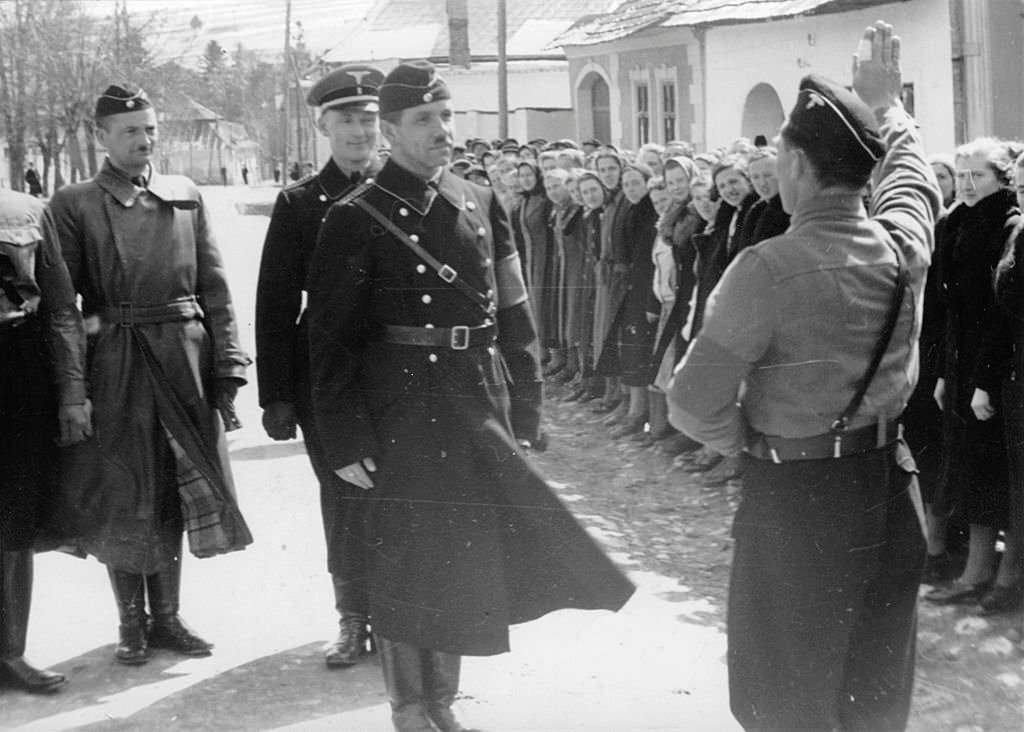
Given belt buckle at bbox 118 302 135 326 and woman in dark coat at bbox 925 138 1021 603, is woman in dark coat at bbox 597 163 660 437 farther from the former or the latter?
belt buckle at bbox 118 302 135 326

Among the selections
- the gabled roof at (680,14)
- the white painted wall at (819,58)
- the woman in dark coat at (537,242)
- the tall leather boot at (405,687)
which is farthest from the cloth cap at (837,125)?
the woman in dark coat at (537,242)

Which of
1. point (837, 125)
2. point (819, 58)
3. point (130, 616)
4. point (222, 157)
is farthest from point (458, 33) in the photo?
point (222, 157)

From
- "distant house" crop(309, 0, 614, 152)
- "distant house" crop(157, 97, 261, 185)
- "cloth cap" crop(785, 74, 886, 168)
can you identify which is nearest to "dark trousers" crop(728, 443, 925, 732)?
"cloth cap" crop(785, 74, 886, 168)

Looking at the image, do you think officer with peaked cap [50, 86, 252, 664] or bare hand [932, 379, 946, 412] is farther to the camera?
bare hand [932, 379, 946, 412]

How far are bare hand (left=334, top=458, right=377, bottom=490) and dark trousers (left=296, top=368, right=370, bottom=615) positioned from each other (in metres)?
0.70

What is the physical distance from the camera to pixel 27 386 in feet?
14.1

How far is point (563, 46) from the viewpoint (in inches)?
460

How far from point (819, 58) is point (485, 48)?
124 inches

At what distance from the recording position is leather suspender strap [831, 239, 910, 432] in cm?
275

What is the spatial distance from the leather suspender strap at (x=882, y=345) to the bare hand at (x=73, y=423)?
2652 millimetres

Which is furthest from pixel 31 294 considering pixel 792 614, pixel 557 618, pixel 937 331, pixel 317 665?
pixel 937 331

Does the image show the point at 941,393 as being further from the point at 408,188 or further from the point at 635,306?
the point at 635,306

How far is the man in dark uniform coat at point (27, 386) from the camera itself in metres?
4.23

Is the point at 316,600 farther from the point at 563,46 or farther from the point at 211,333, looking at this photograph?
the point at 563,46
